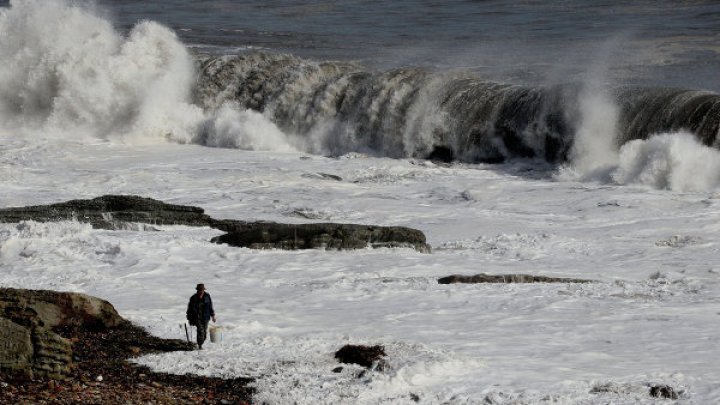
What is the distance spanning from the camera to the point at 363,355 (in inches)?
548

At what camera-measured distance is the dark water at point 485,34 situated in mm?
39344

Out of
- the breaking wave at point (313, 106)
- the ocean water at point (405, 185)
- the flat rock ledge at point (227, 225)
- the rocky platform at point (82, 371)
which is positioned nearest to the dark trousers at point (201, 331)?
the rocky platform at point (82, 371)

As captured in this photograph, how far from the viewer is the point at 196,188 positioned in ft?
86.7

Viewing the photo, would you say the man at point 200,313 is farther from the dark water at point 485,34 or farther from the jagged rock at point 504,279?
the dark water at point 485,34

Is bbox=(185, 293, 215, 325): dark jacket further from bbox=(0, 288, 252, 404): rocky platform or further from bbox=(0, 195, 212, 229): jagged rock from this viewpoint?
bbox=(0, 195, 212, 229): jagged rock

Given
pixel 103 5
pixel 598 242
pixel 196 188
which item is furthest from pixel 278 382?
pixel 103 5

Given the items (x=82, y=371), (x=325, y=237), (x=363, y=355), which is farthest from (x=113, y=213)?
(x=363, y=355)

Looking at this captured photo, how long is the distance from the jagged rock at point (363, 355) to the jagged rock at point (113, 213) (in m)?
8.33

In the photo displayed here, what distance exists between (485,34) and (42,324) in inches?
1463

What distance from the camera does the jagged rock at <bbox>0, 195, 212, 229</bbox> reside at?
856 inches

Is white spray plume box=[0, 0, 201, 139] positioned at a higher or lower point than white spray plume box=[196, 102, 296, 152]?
higher

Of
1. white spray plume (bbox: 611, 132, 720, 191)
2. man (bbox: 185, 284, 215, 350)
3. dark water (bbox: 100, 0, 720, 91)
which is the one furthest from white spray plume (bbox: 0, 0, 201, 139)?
man (bbox: 185, 284, 215, 350)

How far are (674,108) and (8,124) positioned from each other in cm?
1842

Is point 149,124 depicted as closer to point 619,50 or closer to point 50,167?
point 50,167
